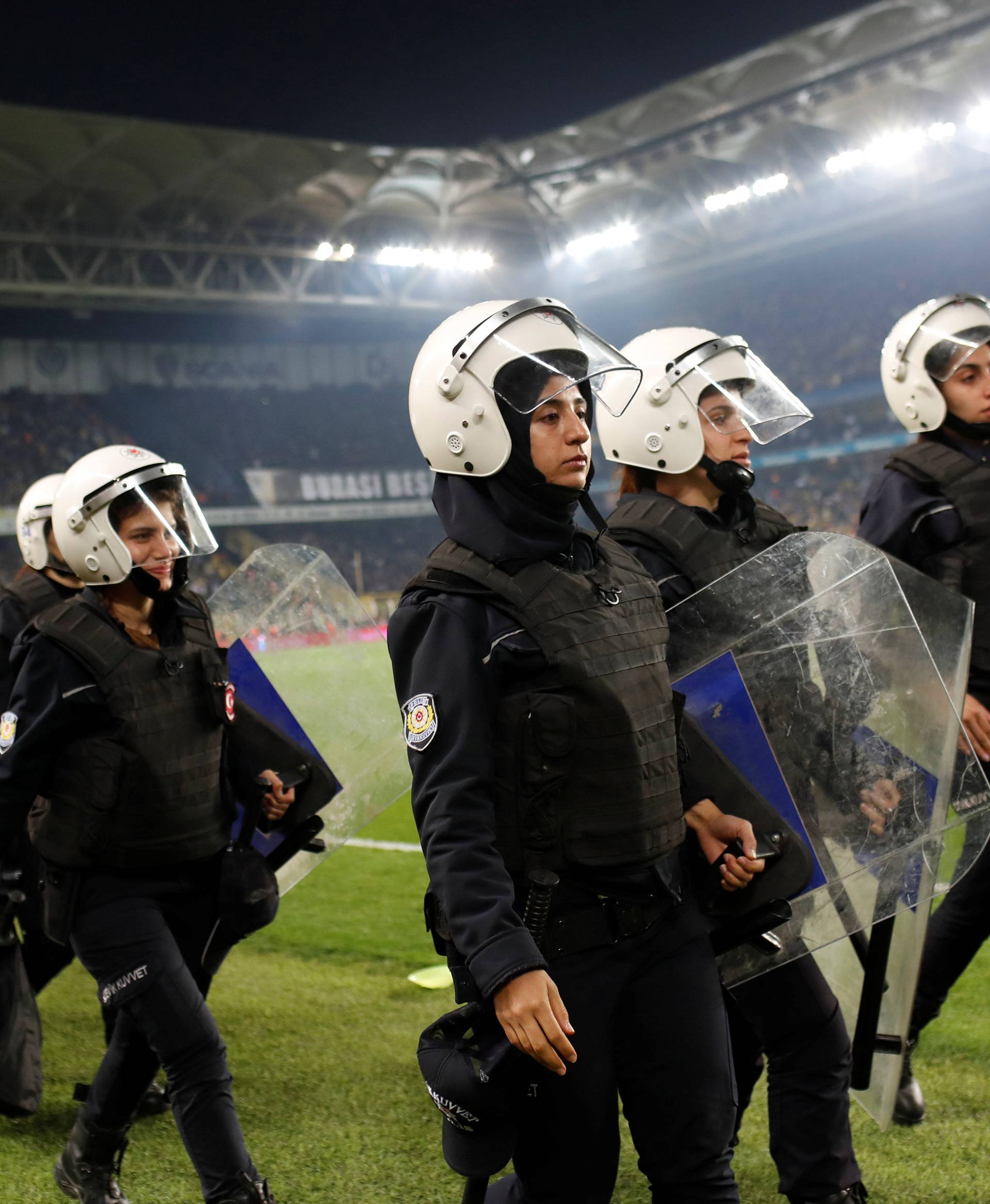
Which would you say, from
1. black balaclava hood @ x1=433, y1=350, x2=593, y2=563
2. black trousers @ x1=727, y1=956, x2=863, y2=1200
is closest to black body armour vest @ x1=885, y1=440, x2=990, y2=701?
black trousers @ x1=727, y1=956, x2=863, y2=1200

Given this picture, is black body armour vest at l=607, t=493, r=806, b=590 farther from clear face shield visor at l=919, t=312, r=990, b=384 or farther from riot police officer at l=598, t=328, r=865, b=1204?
clear face shield visor at l=919, t=312, r=990, b=384

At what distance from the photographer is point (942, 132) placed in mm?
28453

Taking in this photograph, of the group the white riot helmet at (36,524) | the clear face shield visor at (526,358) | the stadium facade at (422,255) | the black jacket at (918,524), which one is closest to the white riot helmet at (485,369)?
the clear face shield visor at (526,358)

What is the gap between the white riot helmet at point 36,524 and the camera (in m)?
5.64

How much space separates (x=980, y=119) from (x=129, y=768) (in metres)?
28.5

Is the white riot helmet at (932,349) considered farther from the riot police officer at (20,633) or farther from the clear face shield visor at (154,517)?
the riot police officer at (20,633)

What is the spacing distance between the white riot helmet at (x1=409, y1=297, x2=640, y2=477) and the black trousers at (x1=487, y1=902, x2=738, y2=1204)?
979 mm

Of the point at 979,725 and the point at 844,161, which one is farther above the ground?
the point at 844,161

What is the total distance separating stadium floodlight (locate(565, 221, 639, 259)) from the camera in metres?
35.0

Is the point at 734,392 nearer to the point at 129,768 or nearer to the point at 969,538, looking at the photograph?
the point at 969,538

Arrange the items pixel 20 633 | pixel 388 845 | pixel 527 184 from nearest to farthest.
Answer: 1. pixel 20 633
2. pixel 388 845
3. pixel 527 184

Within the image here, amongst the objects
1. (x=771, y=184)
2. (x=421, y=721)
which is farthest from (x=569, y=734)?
(x=771, y=184)

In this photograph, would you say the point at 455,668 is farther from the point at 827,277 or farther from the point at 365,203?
the point at 827,277

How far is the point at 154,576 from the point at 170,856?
0.81 m
